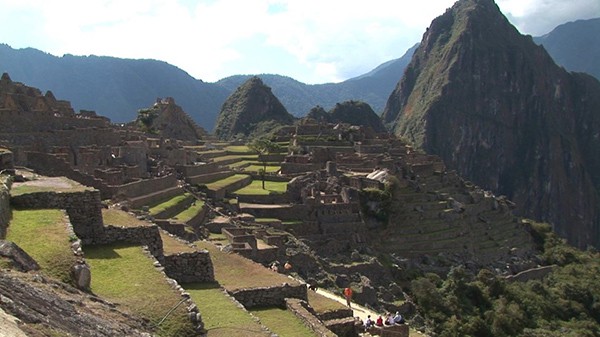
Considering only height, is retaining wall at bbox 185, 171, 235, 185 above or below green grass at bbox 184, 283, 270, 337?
below

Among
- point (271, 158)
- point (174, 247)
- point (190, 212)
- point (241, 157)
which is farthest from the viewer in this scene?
point (241, 157)

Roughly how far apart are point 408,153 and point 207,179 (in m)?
23.0

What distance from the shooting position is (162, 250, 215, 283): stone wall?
29.1ft

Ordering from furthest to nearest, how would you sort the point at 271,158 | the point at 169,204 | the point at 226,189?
the point at 271,158, the point at 226,189, the point at 169,204

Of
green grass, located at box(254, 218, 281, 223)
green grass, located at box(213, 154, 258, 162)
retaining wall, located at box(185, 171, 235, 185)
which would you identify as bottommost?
green grass, located at box(254, 218, 281, 223)

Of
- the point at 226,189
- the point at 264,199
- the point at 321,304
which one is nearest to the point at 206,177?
the point at 226,189

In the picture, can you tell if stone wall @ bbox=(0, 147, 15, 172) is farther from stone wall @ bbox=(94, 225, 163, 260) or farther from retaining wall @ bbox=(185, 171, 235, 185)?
retaining wall @ bbox=(185, 171, 235, 185)

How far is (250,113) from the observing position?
99000mm

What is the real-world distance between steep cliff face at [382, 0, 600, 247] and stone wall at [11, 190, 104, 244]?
433 ft

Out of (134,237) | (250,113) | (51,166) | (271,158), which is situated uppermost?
(250,113)

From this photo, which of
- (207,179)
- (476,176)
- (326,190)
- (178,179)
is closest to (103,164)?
(178,179)

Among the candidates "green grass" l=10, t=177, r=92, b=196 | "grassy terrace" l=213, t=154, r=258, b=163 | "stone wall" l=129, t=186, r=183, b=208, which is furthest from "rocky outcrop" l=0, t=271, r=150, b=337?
"grassy terrace" l=213, t=154, r=258, b=163

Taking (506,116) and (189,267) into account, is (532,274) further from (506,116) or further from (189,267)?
(506,116)

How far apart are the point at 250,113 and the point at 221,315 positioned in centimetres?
9223
